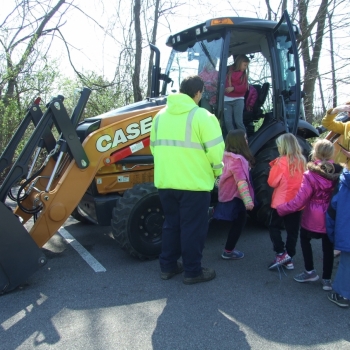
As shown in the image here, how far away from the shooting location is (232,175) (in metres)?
4.05

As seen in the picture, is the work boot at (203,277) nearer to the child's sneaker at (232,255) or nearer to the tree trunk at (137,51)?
the child's sneaker at (232,255)

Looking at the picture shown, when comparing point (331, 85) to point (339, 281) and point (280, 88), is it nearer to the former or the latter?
point (280, 88)

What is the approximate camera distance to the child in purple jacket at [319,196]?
3369mm

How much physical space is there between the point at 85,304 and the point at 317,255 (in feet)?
8.74

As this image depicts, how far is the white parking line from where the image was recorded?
412cm

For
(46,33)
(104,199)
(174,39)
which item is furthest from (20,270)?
(46,33)

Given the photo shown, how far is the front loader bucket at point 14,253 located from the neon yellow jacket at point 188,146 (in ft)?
4.56

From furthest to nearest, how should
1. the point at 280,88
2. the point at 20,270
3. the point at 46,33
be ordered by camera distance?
1. the point at 46,33
2. the point at 280,88
3. the point at 20,270

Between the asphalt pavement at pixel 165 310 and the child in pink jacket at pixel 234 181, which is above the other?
the child in pink jacket at pixel 234 181

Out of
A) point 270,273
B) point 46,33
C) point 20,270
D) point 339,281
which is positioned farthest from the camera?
point 46,33

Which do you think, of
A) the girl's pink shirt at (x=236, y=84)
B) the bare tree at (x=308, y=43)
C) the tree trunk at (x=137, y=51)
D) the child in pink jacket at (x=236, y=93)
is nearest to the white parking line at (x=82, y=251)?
the child in pink jacket at (x=236, y=93)

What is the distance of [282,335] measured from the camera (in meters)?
2.80

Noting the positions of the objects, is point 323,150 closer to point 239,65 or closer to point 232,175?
point 232,175

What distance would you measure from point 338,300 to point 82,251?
2.90 m
